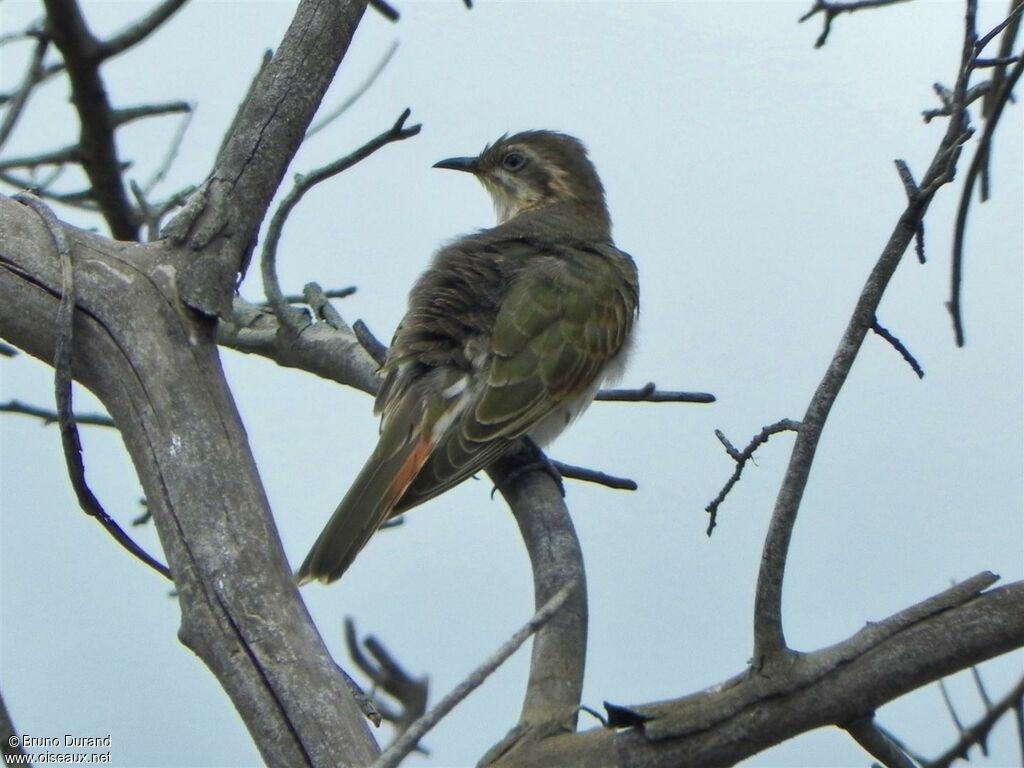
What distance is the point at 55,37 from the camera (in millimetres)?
5270

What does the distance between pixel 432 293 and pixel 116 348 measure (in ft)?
8.53

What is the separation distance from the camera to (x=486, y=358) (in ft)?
19.0

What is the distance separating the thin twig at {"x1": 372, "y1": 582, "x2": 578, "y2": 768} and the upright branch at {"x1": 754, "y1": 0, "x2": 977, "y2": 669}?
17.3 inches

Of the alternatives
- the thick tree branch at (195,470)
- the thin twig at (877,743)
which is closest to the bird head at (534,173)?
the thick tree branch at (195,470)

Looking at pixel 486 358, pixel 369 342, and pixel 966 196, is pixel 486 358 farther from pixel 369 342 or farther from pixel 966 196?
pixel 966 196

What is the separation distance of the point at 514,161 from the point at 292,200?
3123mm

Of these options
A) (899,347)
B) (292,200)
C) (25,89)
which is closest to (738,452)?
(899,347)

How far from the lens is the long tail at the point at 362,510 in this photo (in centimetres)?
467

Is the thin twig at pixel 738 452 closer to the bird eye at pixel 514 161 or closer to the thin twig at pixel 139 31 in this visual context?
the thin twig at pixel 139 31

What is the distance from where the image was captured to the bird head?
25.2 ft

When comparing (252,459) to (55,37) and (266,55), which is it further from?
(55,37)

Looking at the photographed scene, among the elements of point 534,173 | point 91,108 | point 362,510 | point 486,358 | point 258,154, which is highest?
point 534,173

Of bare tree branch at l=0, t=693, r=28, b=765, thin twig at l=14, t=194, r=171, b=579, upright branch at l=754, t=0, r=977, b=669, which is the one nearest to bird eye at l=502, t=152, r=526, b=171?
thin twig at l=14, t=194, r=171, b=579

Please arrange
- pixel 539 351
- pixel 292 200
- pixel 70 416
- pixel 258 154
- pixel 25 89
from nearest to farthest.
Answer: pixel 70 416, pixel 258 154, pixel 292 200, pixel 25 89, pixel 539 351
